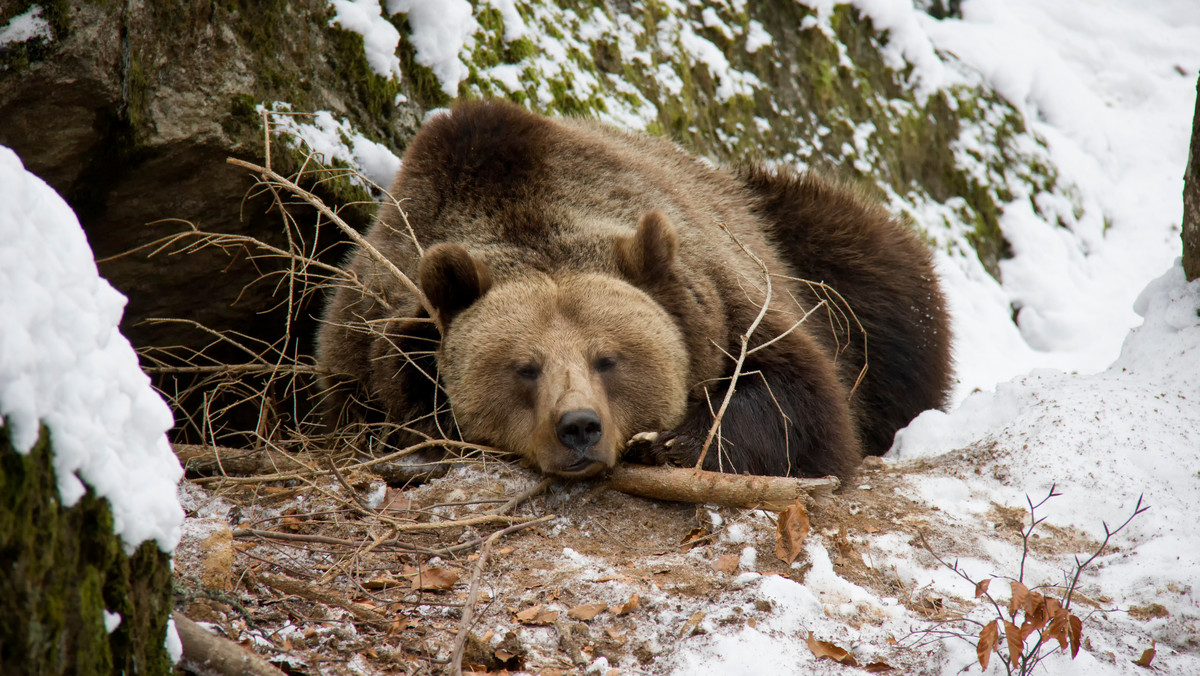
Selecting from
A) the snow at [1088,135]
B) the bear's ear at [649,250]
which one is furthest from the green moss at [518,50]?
the snow at [1088,135]

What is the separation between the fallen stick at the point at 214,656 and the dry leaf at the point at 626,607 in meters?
1.12

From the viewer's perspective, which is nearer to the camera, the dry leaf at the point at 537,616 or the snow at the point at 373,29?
the dry leaf at the point at 537,616

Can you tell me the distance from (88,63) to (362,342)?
1939 mm

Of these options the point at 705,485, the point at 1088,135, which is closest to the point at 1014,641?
the point at 705,485

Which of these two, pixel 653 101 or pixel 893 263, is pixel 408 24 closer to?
pixel 653 101

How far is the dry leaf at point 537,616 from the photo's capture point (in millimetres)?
2906

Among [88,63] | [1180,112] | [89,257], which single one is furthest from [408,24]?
[1180,112]

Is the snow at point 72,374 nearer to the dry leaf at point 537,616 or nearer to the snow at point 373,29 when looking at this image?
the dry leaf at point 537,616

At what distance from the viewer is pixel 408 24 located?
6070 mm

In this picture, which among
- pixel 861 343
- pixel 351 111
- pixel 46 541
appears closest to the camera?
pixel 46 541

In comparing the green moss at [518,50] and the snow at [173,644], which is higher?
the green moss at [518,50]

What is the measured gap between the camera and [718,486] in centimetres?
388

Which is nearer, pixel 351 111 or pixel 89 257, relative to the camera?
pixel 89 257

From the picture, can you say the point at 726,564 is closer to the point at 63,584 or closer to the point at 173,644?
the point at 173,644
